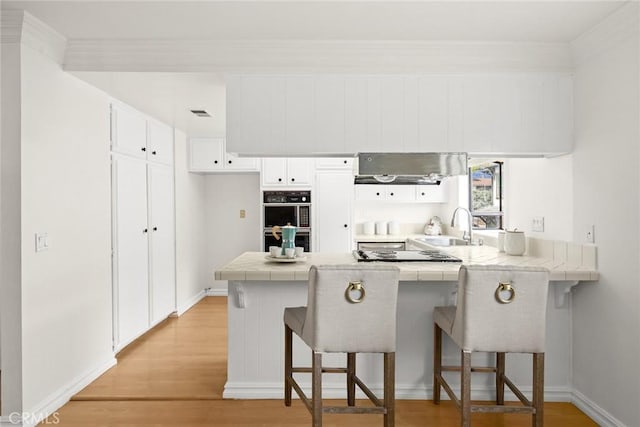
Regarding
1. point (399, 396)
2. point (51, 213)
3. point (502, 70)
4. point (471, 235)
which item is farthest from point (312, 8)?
point (471, 235)

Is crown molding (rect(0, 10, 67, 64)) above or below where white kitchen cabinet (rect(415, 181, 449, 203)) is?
above

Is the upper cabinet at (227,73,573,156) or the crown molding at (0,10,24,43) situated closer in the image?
the crown molding at (0,10,24,43)

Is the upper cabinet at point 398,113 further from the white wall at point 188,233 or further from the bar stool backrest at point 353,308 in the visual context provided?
the white wall at point 188,233

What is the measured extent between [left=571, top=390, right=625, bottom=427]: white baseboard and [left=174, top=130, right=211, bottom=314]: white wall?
395 cm

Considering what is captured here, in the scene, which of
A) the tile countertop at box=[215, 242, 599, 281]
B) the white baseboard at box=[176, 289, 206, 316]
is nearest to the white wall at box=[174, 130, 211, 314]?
the white baseboard at box=[176, 289, 206, 316]

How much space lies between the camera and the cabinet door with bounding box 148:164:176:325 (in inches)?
174

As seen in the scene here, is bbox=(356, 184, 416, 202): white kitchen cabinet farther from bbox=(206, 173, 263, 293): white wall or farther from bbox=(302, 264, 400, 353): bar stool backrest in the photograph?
bbox=(302, 264, 400, 353): bar stool backrest

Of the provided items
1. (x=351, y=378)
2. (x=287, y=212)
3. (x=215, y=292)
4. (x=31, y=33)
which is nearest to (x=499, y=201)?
(x=287, y=212)

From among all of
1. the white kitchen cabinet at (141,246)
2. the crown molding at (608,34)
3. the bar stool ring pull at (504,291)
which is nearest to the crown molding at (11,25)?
the white kitchen cabinet at (141,246)

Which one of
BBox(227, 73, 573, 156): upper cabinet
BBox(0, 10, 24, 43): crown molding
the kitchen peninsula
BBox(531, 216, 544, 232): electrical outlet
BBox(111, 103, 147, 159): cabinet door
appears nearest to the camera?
BBox(0, 10, 24, 43): crown molding

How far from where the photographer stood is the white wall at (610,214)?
2359 millimetres

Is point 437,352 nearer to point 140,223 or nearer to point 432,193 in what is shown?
point 140,223

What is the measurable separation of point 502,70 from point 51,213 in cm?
302

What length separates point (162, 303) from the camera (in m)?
4.69
